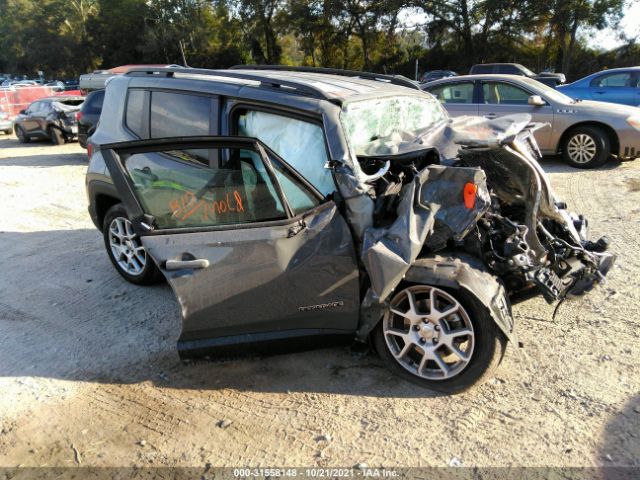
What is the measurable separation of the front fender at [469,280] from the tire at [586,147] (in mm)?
6770

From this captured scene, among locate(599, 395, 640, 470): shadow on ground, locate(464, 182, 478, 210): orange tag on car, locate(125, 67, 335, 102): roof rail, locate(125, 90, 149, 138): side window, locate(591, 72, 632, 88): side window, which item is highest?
locate(125, 67, 335, 102): roof rail

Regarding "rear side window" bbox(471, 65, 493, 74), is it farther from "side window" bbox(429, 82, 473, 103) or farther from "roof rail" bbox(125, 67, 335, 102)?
"roof rail" bbox(125, 67, 335, 102)

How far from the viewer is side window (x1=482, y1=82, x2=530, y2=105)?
9141 millimetres

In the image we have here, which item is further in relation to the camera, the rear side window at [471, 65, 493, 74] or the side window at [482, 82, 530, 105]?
the rear side window at [471, 65, 493, 74]

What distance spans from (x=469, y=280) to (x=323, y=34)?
39.6 metres

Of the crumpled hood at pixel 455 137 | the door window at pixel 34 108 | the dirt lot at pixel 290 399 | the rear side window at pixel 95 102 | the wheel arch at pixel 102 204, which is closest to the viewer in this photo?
the dirt lot at pixel 290 399

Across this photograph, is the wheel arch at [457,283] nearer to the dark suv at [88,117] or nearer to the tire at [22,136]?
the dark suv at [88,117]

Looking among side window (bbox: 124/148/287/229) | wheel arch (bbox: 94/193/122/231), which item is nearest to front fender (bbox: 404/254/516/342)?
side window (bbox: 124/148/287/229)

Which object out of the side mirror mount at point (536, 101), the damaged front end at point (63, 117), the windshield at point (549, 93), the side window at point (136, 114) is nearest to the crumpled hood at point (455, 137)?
the side window at point (136, 114)

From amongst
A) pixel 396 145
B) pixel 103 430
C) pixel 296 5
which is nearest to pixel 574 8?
pixel 296 5

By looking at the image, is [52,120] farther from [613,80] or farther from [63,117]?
[613,80]

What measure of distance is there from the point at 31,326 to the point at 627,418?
4.31 metres

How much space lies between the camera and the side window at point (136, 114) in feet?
15.0

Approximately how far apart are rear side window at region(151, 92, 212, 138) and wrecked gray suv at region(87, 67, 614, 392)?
0.58 meters
